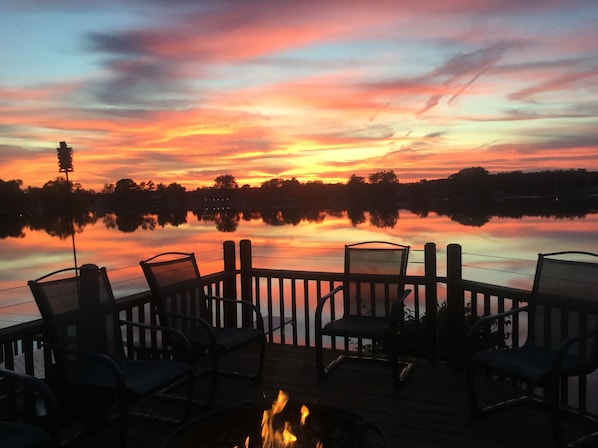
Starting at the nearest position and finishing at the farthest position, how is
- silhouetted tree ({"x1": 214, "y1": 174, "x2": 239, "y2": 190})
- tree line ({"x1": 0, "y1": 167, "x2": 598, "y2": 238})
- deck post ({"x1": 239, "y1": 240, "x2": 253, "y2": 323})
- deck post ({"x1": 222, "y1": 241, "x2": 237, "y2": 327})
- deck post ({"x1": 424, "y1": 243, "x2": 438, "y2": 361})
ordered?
deck post ({"x1": 424, "y1": 243, "x2": 438, "y2": 361}) < deck post ({"x1": 222, "y1": 241, "x2": 237, "y2": 327}) < deck post ({"x1": 239, "y1": 240, "x2": 253, "y2": 323}) < tree line ({"x1": 0, "y1": 167, "x2": 598, "y2": 238}) < silhouetted tree ({"x1": 214, "y1": 174, "x2": 239, "y2": 190})

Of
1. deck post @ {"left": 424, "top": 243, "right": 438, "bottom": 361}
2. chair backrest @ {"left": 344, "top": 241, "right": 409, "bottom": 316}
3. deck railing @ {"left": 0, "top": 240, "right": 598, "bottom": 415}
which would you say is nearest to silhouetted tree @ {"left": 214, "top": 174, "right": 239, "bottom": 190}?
deck railing @ {"left": 0, "top": 240, "right": 598, "bottom": 415}

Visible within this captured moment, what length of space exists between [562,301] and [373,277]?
5.51 ft

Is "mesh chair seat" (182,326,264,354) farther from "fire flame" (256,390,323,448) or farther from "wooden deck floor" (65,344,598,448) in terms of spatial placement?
"fire flame" (256,390,323,448)

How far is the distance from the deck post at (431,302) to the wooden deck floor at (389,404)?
152 millimetres

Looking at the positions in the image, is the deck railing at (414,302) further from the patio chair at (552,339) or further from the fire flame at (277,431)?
the fire flame at (277,431)

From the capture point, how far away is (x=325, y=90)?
927 centimetres

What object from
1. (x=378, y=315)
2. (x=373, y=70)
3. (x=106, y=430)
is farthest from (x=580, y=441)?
(x=373, y=70)

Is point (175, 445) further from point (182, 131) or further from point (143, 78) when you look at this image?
point (182, 131)

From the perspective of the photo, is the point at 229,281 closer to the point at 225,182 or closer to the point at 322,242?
the point at 322,242

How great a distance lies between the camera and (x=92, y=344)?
10.7ft

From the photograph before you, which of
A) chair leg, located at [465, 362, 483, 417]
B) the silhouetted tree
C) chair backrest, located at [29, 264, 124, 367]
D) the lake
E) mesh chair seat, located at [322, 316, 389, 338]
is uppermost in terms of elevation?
the silhouetted tree

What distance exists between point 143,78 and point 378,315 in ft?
21.2

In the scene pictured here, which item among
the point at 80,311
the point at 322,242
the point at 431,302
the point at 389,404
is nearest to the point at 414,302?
the point at 431,302

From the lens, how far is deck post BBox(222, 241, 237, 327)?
536 centimetres
